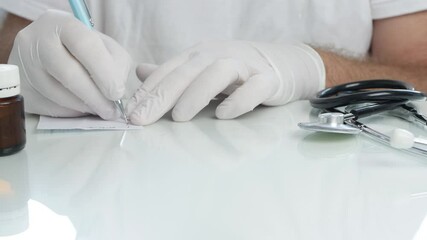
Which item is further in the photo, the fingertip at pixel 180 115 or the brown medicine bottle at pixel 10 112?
the fingertip at pixel 180 115

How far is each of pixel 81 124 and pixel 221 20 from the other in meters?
0.56

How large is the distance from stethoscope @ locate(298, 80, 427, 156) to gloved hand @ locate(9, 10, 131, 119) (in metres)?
0.25

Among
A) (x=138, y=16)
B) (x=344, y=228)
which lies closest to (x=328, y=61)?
(x=138, y=16)

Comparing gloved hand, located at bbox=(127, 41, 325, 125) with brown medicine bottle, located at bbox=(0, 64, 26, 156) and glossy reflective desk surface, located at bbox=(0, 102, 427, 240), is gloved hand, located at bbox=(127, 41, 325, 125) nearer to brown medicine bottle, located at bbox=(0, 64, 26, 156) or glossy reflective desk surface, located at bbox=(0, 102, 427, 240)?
glossy reflective desk surface, located at bbox=(0, 102, 427, 240)

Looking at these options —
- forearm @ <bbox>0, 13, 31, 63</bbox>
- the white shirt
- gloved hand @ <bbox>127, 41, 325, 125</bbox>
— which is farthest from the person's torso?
gloved hand @ <bbox>127, 41, 325, 125</bbox>

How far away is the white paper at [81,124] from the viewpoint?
70 centimetres

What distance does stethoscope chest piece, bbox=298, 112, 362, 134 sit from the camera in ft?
2.12

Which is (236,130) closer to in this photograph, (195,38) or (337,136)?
(337,136)

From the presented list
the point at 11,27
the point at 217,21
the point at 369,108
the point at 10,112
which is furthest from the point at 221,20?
the point at 10,112

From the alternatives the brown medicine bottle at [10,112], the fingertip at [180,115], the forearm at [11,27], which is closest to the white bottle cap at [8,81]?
the brown medicine bottle at [10,112]

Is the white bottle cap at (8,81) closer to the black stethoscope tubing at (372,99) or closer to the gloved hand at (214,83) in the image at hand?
the gloved hand at (214,83)

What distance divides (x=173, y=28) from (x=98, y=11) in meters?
0.17

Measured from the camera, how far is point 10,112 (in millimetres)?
571

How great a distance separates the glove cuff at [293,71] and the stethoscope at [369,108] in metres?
0.07
